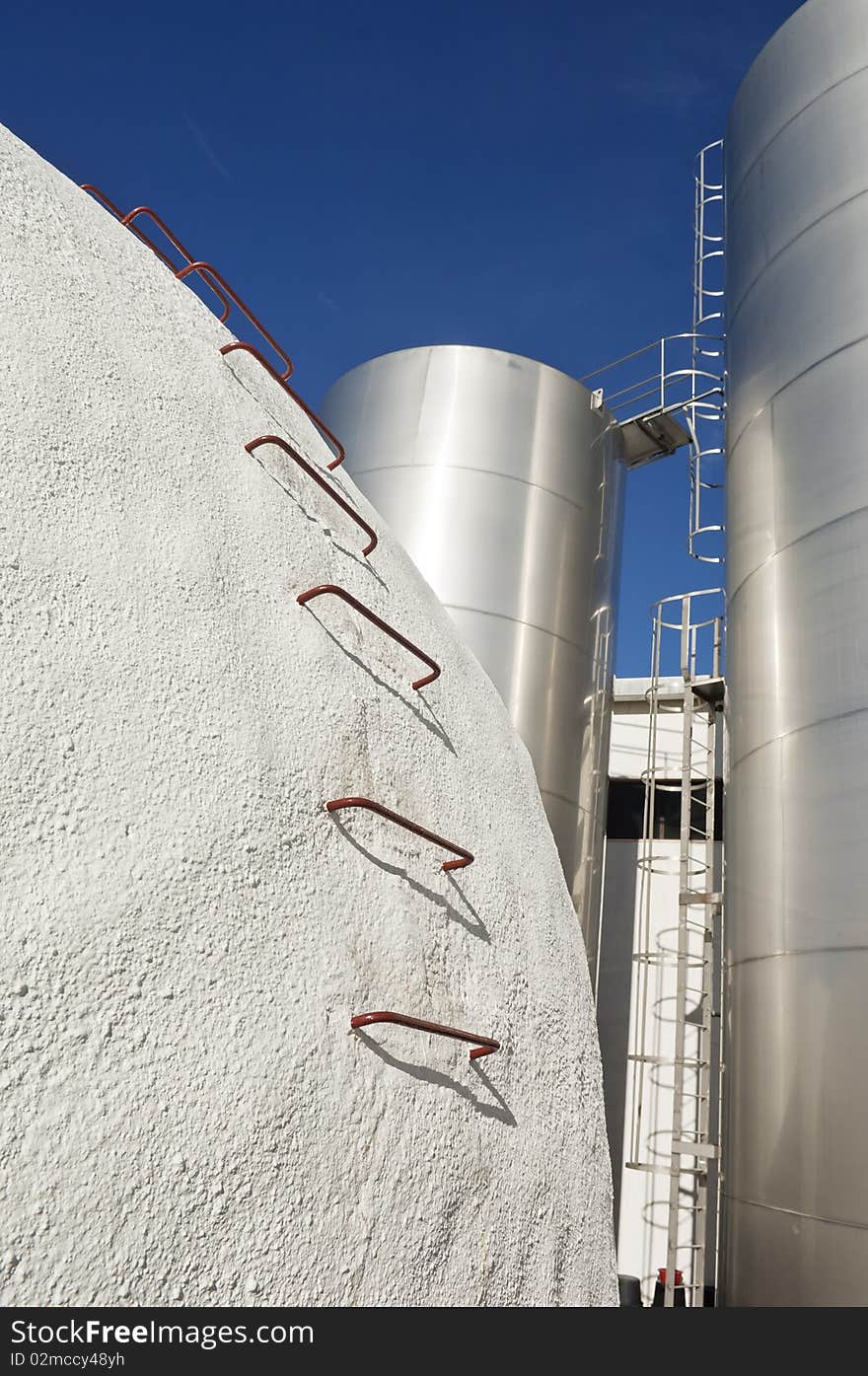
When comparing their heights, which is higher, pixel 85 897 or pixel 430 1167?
pixel 85 897

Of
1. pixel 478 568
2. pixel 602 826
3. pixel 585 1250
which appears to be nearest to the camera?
pixel 585 1250

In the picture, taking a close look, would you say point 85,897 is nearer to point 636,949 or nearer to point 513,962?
point 513,962

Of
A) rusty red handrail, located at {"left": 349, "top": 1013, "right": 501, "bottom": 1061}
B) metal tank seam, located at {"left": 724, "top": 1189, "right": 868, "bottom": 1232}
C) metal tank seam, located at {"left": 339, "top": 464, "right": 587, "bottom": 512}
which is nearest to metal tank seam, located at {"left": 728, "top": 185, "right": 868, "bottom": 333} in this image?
metal tank seam, located at {"left": 339, "top": 464, "right": 587, "bottom": 512}

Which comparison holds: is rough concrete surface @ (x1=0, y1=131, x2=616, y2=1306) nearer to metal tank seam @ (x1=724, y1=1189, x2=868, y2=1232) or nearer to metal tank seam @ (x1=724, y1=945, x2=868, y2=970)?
metal tank seam @ (x1=724, y1=1189, x2=868, y2=1232)

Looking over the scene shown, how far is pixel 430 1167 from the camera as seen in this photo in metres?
2.41

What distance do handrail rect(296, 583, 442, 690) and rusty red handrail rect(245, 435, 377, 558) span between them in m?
0.36

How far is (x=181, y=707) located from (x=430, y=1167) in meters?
1.24

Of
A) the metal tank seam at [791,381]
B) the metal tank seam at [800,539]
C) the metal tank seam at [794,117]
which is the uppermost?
the metal tank seam at [794,117]

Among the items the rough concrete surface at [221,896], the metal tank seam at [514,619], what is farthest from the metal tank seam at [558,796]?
the rough concrete surface at [221,896]

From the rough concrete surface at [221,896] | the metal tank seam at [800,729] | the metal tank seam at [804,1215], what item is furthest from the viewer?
the metal tank seam at [800,729]

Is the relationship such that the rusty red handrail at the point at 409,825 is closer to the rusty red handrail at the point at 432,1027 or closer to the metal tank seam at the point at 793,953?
the rusty red handrail at the point at 432,1027

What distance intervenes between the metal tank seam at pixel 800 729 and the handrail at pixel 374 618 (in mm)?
3710

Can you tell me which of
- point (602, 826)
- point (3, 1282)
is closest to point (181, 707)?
point (3, 1282)

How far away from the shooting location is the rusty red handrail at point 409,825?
8.39ft
